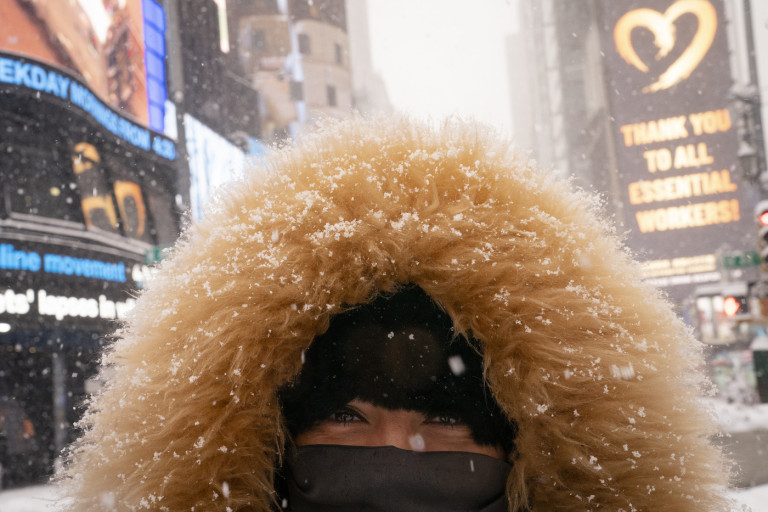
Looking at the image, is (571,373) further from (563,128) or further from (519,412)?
(563,128)

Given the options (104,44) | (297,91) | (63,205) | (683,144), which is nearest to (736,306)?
(63,205)

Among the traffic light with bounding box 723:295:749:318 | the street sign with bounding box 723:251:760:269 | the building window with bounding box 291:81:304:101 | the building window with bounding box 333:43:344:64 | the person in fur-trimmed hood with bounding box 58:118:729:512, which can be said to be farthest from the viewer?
the building window with bounding box 333:43:344:64

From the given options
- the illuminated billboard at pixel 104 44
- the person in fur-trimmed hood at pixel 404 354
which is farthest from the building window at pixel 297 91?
the person in fur-trimmed hood at pixel 404 354

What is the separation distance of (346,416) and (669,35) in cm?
2585

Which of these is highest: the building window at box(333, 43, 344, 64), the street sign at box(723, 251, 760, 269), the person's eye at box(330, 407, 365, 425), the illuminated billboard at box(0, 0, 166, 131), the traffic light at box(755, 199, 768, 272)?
the building window at box(333, 43, 344, 64)

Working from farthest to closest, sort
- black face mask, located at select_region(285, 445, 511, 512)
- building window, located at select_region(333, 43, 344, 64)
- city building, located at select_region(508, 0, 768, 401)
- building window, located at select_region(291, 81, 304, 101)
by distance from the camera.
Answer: building window, located at select_region(333, 43, 344, 64) → building window, located at select_region(291, 81, 304, 101) → city building, located at select_region(508, 0, 768, 401) → black face mask, located at select_region(285, 445, 511, 512)

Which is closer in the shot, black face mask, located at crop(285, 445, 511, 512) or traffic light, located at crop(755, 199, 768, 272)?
black face mask, located at crop(285, 445, 511, 512)

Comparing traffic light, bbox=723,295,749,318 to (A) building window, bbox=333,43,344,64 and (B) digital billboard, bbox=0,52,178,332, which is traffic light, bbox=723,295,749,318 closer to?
(B) digital billboard, bbox=0,52,178,332

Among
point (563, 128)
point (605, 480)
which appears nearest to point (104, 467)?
point (605, 480)

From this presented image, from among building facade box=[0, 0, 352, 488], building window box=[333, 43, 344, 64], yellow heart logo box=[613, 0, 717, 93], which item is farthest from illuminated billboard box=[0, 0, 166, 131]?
building window box=[333, 43, 344, 64]

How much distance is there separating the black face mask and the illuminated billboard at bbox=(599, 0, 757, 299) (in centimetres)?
2196

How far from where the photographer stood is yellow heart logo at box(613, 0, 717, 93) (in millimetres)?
22906

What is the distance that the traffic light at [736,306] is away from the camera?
8766 millimetres

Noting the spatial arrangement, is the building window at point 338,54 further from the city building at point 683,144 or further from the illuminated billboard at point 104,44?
the illuminated billboard at point 104,44
